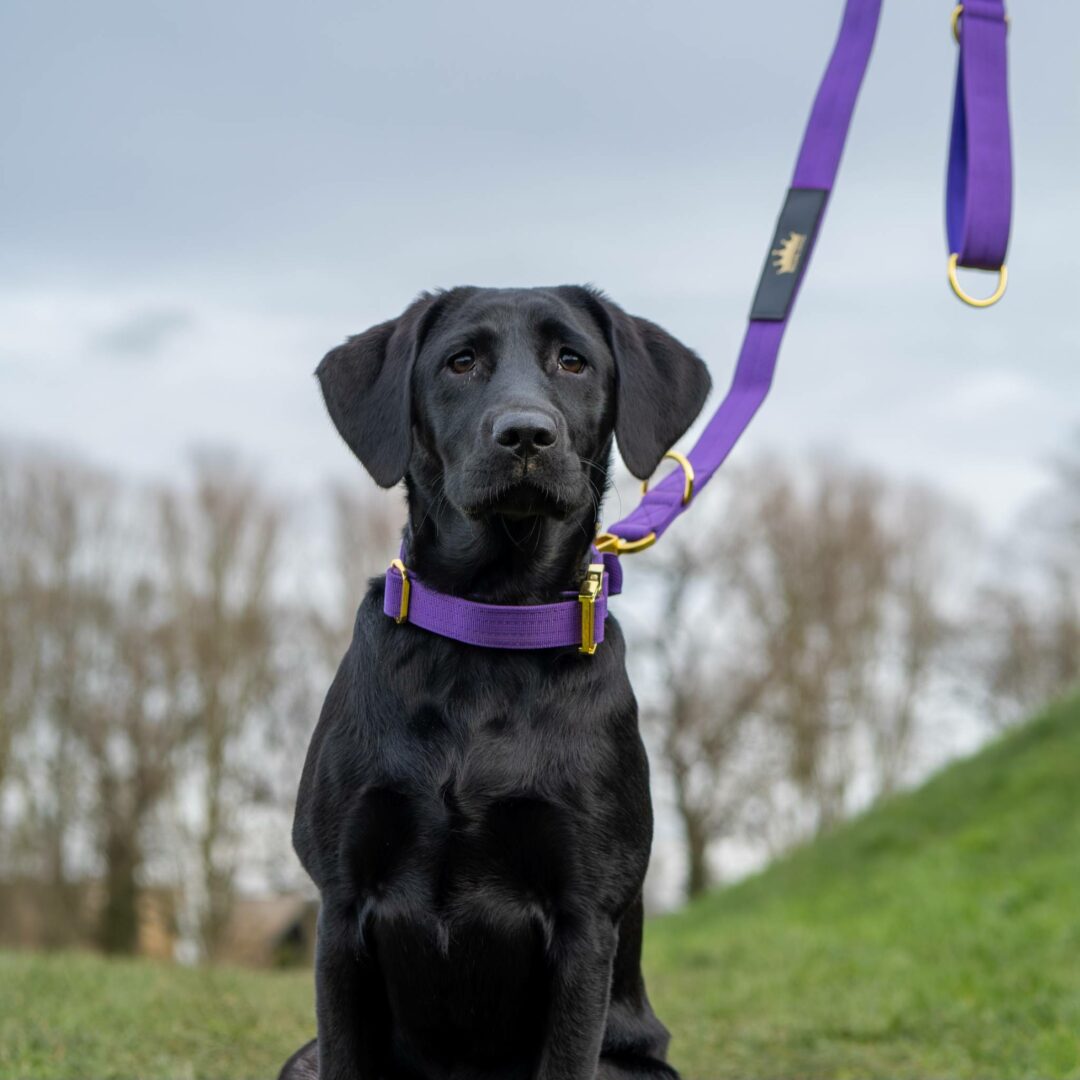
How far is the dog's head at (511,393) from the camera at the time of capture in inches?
114

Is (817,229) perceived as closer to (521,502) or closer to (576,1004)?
(521,502)

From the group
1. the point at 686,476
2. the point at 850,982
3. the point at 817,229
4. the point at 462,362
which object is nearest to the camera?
the point at 462,362

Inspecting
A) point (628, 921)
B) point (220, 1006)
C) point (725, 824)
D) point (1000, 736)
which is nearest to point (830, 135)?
point (628, 921)

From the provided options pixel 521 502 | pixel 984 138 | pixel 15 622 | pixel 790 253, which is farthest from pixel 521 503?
pixel 15 622

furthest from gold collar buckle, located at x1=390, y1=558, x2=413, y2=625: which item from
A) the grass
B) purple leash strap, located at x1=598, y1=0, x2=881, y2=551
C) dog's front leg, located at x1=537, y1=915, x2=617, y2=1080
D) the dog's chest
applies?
the grass

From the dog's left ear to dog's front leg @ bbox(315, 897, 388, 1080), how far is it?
1207 mm

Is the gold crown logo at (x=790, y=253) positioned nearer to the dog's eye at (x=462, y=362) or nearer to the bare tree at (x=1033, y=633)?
the dog's eye at (x=462, y=362)

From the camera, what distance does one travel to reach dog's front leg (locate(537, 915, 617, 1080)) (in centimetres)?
279

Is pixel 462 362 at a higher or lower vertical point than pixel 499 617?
higher

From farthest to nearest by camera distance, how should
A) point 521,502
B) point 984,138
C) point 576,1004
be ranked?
point 984,138 → point 521,502 → point 576,1004

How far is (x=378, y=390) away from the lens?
318cm

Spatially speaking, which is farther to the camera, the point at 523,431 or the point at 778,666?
the point at 778,666

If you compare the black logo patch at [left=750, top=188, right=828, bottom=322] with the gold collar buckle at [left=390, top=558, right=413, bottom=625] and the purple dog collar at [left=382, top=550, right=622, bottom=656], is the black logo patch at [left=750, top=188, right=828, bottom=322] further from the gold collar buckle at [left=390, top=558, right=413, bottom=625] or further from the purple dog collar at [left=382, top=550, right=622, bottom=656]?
the gold collar buckle at [left=390, top=558, right=413, bottom=625]

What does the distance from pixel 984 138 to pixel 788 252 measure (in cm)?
64
